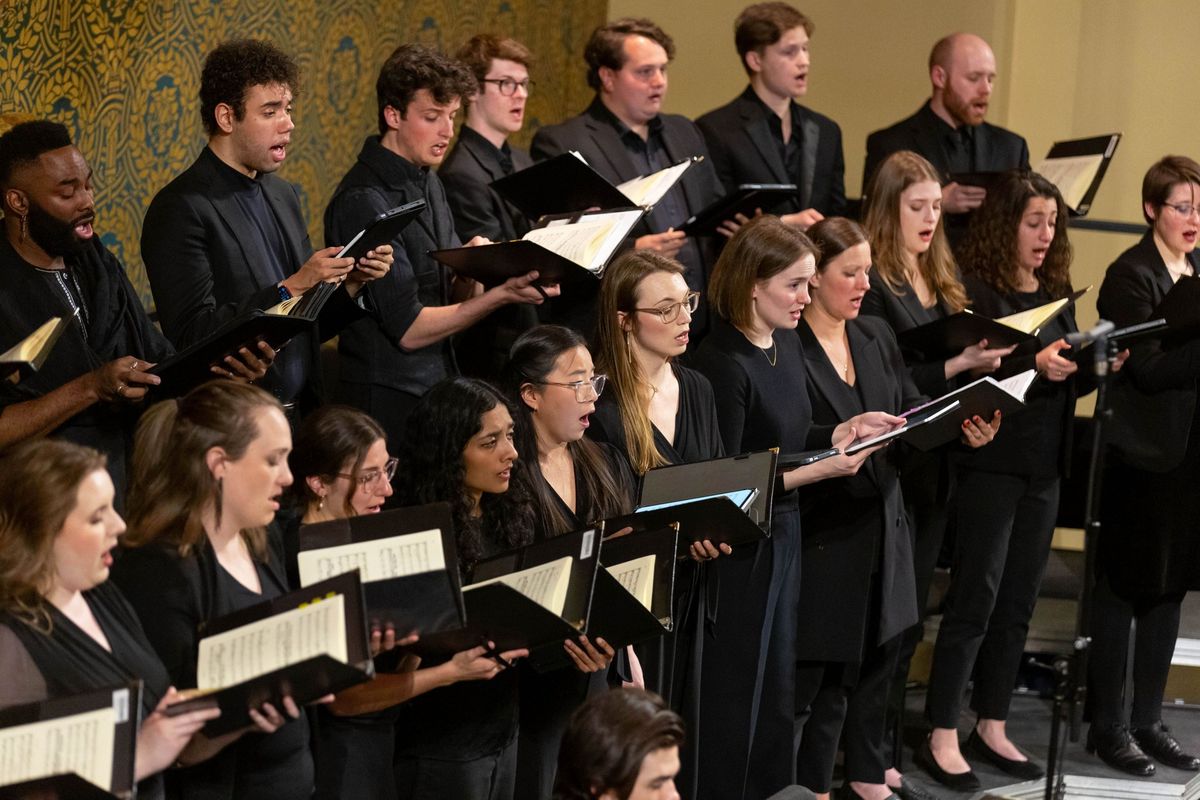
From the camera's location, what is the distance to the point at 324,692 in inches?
109

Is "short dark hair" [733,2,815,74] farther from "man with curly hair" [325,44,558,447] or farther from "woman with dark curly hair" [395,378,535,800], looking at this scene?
"woman with dark curly hair" [395,378,535,800]

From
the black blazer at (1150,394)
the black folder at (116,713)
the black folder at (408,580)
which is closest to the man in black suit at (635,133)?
the black blazer at (1150,394)

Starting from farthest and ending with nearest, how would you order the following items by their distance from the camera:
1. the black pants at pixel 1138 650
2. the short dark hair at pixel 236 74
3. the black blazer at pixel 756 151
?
the black blazer at pixel 756 151 < the black pants at pixel 1138 650 < the short dark hair at pixel 236 74

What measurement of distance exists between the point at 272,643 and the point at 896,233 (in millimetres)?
2996

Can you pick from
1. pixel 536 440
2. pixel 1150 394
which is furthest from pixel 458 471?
pixel 1150 394

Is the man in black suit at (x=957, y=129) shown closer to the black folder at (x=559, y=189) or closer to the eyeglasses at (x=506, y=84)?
the eyeglasses at (x=506, y=84)

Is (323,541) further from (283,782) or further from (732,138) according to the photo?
(732,138)

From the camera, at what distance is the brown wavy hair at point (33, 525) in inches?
106

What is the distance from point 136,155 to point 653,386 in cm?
193

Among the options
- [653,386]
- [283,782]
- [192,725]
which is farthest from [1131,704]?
[192,725]

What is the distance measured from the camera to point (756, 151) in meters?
5.92

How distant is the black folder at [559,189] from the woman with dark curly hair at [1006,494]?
1.49 metres

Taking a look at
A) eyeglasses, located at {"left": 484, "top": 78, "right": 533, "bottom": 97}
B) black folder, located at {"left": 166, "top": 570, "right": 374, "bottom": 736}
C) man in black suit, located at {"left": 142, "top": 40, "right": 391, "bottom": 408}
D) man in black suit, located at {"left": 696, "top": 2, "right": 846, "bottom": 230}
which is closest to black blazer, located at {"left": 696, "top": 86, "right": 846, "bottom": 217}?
man in black suit, located at {"left": 696, "top": 2, "right": 846, "bottom": 230}

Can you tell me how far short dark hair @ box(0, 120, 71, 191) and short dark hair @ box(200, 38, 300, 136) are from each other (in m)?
0.42
